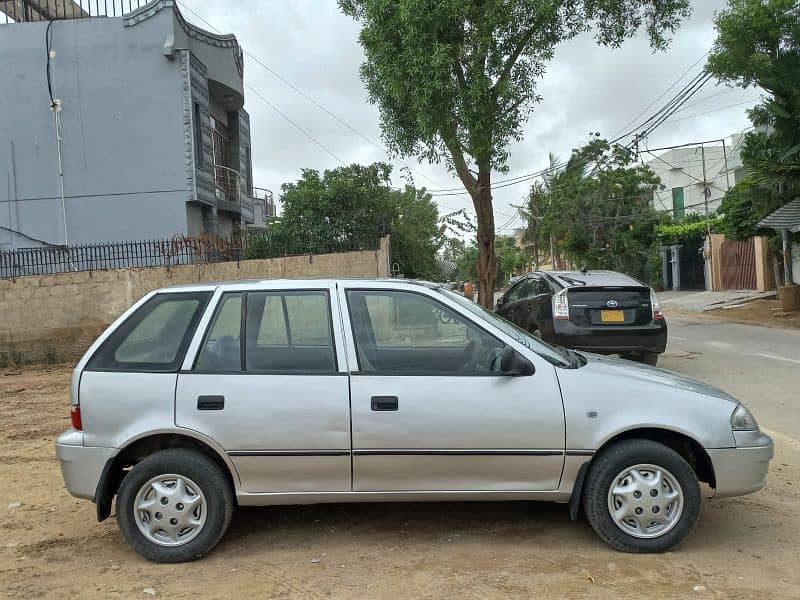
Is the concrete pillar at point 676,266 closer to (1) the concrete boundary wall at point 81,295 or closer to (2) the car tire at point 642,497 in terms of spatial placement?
(1) the concrete boundary wall at point 81,295

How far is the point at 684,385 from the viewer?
3.91m

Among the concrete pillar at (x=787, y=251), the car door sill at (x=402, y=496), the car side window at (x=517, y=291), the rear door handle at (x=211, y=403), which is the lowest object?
the car door sill at (x=402, y=496)

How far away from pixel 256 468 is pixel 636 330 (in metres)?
6.35

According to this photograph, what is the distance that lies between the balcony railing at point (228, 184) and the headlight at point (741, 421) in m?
17.8

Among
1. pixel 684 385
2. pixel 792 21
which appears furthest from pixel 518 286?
pixel 792 21

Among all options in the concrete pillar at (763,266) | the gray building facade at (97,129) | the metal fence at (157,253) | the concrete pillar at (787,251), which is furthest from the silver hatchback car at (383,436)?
the concrete pillar at (763,266)

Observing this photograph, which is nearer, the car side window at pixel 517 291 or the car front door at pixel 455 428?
the car front door at pixel 455 428

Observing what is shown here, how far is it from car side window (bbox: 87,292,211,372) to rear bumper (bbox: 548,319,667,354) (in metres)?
5.71

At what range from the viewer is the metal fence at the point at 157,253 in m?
13.1

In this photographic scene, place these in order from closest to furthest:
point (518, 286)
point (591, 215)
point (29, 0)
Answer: point (518, 286), point (29, 0), point (591, 215)

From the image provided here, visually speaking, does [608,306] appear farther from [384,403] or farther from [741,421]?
[384,403]

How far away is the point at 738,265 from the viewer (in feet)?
96.3

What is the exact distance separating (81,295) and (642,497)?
11.8 m

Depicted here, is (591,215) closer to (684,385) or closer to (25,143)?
(25,143)
